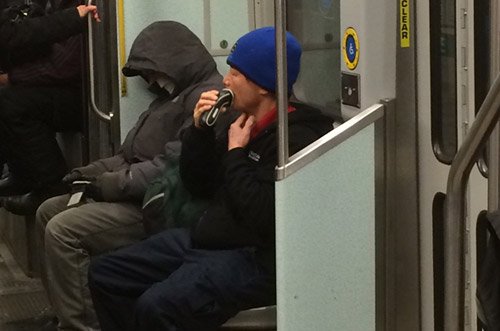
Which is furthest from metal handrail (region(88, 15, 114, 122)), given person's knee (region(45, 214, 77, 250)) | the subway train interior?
the subway train interior

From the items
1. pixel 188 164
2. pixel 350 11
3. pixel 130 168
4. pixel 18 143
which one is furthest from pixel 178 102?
pixel 18 143

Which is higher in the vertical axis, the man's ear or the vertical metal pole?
the vertical metal pole

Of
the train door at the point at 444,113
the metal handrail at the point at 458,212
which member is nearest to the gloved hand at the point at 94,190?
the train door at the point at 444,113

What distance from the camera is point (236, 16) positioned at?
5316 millimetres

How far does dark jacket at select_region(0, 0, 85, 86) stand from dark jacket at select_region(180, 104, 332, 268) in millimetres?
2181

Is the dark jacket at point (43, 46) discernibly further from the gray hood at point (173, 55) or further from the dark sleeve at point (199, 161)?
→ the dark sleeve at point (199, 161)

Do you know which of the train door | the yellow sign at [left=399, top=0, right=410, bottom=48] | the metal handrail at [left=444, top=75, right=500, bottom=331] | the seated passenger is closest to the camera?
the metal handrail at [left=444, top=75, right=500, bottom=331]

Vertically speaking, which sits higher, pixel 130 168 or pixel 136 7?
pixel 136 7

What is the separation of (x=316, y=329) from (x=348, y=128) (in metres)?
0.61

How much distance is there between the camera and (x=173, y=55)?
516 centimetres

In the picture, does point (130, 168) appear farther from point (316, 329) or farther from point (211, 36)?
point (316, 329)

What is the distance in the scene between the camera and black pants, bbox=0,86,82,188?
656 cm

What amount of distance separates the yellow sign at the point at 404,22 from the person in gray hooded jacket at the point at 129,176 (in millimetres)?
1295

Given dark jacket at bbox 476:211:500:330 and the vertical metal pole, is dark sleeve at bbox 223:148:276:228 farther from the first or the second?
dark jacket at bbox 476:211:500:330
